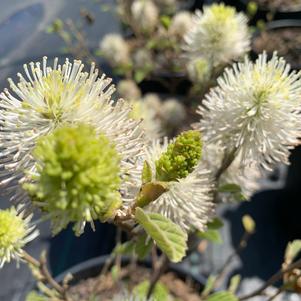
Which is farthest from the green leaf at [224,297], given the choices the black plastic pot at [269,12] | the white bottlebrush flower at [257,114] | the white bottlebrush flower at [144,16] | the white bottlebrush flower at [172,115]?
the black plastic pot at [269,12]

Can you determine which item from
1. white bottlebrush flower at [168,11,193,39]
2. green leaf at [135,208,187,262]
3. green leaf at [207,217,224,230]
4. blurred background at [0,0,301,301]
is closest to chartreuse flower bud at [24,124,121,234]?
green leaf at [135,208,187,262]

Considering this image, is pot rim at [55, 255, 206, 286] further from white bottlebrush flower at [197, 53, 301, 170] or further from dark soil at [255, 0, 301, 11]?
dark soil at [255, 0, 301, 11]

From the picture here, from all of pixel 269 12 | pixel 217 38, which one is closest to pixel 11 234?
pixel 217 38

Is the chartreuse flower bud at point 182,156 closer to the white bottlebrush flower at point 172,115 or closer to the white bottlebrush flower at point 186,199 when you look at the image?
the white bottlebrush flower at point 186,199

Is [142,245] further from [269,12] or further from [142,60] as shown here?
[269,12]

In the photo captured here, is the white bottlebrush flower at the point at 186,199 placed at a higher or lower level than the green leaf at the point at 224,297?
higher
